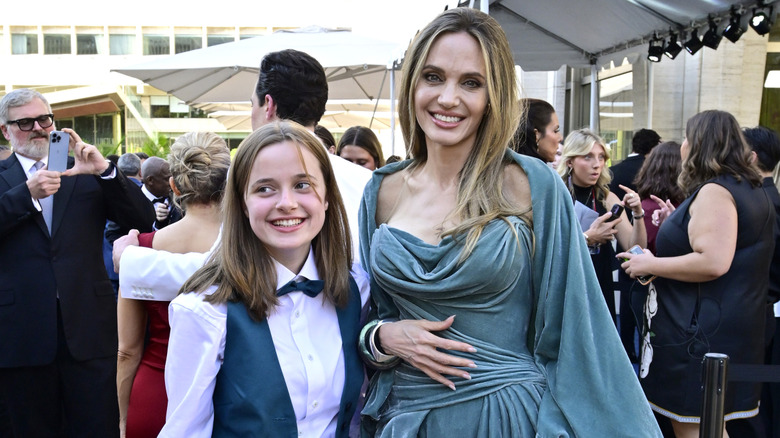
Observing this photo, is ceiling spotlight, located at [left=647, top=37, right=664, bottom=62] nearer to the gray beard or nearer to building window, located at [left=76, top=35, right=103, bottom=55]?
the gray beard

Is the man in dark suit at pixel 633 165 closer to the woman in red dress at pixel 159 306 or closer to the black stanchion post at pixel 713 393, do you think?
the black stanchion post at pixel 713 393

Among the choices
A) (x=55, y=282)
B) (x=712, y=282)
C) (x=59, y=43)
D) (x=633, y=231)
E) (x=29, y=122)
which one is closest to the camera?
(x=712, y=282)

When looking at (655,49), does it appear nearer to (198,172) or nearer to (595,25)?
(595,25)

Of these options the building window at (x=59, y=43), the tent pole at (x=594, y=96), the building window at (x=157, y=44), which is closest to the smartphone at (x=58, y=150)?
the tent pole at (x=594, y=96)

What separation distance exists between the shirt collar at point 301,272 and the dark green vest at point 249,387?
Result: 0.15 metres

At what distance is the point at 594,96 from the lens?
10.0 m

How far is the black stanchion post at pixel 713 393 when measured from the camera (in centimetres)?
251

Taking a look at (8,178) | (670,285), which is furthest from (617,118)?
(8,178)

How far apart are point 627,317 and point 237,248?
4402mm

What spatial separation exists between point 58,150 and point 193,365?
2408 mm

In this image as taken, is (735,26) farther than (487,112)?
Yes

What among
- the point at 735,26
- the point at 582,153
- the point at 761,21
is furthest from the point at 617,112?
the point at 582,153

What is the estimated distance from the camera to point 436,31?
2027 millimetres

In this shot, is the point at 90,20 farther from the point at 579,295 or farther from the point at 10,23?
the point at 579,295
